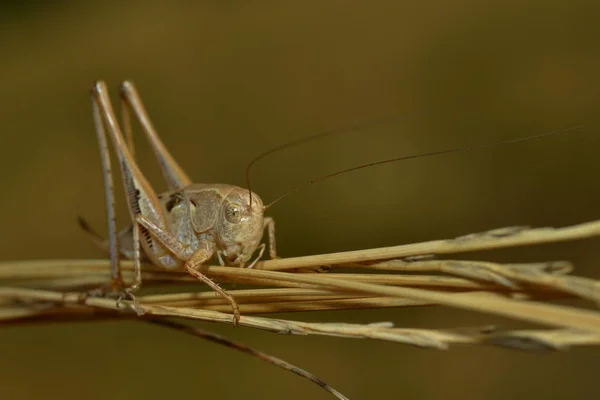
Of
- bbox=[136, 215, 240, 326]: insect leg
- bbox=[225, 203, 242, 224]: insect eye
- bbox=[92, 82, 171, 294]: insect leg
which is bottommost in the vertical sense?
bbox=[136, 215, 240, 326]: insect leg

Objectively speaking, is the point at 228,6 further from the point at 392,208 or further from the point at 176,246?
the point at 176,246

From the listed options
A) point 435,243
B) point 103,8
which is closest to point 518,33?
point 103,8

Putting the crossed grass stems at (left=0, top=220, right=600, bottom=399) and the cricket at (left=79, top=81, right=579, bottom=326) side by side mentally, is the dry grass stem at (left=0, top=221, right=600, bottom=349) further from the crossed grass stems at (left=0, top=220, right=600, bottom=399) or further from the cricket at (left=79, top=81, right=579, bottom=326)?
the cricket at (left=79, top=81, right=579, bottom=326)

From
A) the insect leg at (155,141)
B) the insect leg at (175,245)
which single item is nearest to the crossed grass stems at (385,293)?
the insect leg at (175,245)

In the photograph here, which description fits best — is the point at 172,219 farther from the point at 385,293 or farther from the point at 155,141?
the point at 385,293

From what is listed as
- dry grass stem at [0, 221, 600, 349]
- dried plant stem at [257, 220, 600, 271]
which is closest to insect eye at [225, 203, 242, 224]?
dry grass stem at [0, 221, 600, 349]

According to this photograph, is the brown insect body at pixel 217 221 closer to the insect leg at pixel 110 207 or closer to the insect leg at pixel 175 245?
the insect leg at pixel 175 245

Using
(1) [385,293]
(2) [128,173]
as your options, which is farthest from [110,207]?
(1) [385,293]

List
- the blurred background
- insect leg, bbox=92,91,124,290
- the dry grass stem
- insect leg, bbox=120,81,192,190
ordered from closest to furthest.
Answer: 1. the dry grass stem
2. insect leg, bbox=92,91,124,290
3. insect leg, bbox=120,81,192,190
4. the blurred background
